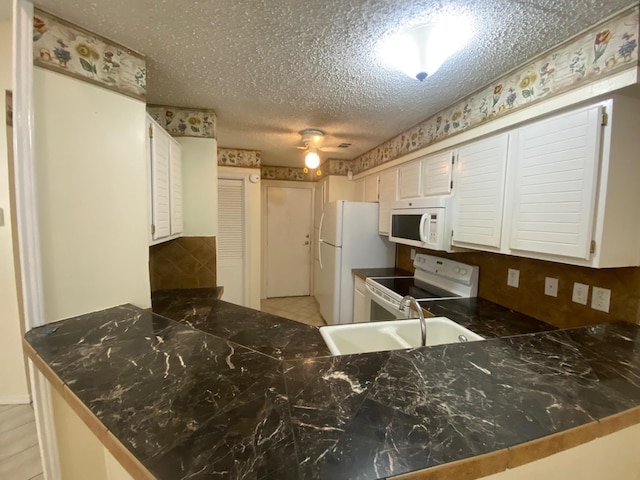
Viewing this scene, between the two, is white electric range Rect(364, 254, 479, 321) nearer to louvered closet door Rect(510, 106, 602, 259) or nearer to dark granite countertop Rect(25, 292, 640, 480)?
louvered closet door Rect(510, 106, 602, 259)

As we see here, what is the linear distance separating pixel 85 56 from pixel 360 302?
9.03 feet

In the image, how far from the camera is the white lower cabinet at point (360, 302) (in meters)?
2.79

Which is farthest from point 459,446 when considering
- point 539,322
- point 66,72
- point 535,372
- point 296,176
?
point 296,176

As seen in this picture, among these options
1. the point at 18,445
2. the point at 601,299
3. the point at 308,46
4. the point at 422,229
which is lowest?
the point at 18,445

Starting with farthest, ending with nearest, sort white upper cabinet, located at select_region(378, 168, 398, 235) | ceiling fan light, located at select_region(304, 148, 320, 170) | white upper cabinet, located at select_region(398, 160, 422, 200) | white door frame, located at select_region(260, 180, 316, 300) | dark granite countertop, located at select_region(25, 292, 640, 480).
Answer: white door frame, located at select_region(260, 180, 316, 300) → white upper cabinet, located at select_region(378, 168, 398, 235) → ceiling fan light, located at select_region(304, 148, 320, 170) → white upper cabinet, located at select_region(398, 160, 422, 200) → dark granite countertop, located at select_region(25, 292, 640, 480)

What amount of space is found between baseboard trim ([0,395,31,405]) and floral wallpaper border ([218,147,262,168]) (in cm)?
272

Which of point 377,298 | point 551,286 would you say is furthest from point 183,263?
point 551,286

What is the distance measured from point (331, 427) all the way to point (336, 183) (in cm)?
344

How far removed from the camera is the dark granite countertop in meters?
0.53

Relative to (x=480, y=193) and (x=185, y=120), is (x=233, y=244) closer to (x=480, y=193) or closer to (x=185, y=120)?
(x=185, y=120)

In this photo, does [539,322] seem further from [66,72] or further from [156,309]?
[66,72]

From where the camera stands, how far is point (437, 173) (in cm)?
211

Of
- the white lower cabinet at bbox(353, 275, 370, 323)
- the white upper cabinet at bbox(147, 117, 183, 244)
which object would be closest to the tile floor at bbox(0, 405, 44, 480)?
the white upper cabinet at bbox(147, 117, 183, 244)

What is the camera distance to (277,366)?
87cm
